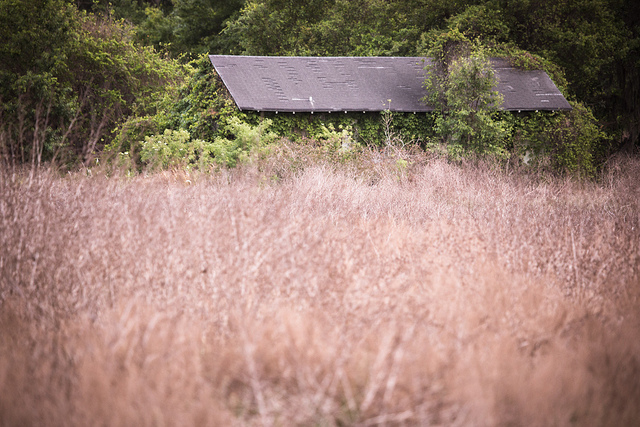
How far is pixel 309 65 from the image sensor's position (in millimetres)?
19953

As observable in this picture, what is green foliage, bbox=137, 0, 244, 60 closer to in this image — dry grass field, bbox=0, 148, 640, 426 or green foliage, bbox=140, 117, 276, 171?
green foliage, bbox=140, 117, 276, 171

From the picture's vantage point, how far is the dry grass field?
2748 mm

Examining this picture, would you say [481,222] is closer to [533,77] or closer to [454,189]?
[454,189]

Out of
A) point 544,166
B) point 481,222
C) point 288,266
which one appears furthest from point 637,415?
point 544,166

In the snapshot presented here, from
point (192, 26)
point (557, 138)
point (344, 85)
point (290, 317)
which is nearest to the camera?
point (290, 317)

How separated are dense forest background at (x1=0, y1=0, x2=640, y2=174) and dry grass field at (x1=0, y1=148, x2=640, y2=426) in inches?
296

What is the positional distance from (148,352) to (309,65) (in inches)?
717

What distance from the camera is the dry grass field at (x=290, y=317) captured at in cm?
275

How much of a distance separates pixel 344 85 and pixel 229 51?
1580 cm

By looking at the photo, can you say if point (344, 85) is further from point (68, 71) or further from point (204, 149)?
point (68, 71)

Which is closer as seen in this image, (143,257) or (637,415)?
(637,415)

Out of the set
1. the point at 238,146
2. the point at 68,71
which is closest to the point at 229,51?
the point at 68,71

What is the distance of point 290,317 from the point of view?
358 centimetres

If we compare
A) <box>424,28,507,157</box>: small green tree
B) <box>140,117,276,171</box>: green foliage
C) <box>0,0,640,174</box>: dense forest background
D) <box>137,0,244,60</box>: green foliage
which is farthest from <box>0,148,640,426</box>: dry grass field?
<box>137,0,244,60</box>: green foliage
